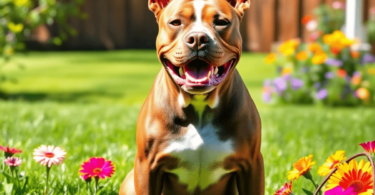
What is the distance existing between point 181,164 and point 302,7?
10.7 meters

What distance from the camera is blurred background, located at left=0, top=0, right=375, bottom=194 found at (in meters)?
4.54

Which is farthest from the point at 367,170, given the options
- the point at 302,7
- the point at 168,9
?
the point at 302,7

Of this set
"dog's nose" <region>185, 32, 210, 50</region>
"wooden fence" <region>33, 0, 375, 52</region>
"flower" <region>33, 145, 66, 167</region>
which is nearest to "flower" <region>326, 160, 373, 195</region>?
"dog's nose" <region>185, 32, 210, 50</region>

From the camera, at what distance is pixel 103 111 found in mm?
6273

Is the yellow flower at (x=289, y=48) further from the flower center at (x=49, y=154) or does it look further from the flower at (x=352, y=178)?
the flower at (x=352, y=178)

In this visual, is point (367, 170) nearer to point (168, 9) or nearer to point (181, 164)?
point (181, 164)

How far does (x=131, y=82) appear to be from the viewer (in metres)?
9.29

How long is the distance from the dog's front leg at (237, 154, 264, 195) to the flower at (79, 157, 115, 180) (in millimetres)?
698

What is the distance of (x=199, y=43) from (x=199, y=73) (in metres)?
0.16

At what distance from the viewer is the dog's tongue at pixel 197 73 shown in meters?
2.34

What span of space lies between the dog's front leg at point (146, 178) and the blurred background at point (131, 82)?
2.06 ft

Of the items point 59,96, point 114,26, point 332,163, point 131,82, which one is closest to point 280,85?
point 131,82

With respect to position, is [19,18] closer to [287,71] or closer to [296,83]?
[287,71]

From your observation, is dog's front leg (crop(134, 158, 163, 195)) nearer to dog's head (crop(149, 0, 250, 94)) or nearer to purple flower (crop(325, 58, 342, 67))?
dog's head (crop(149, 0, 250, 94))
